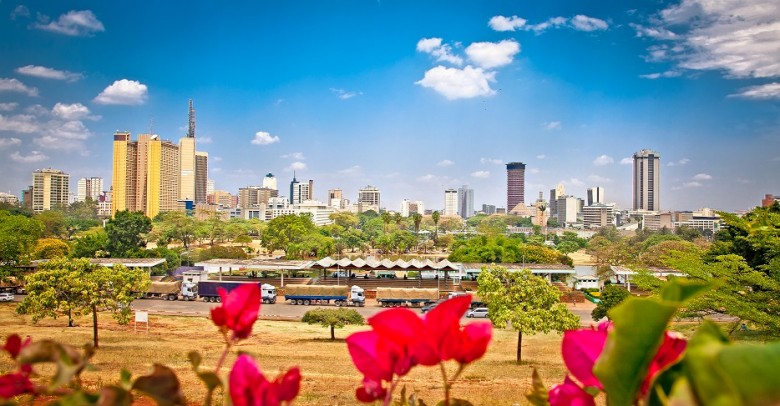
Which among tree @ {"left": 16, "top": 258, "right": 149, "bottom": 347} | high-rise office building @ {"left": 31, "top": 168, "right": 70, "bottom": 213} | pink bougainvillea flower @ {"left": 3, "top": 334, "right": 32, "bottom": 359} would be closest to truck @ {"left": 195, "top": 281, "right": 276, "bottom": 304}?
tree @ {"left": 16, "top": 258, "right": 149, "bottom": 347}

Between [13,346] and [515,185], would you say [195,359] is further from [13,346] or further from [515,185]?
[515,185]

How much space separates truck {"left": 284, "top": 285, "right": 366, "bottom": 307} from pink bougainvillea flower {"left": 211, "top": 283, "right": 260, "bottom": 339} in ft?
90.0

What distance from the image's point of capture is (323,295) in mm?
28281

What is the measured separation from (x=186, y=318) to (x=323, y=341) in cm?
813

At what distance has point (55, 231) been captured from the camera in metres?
60.8

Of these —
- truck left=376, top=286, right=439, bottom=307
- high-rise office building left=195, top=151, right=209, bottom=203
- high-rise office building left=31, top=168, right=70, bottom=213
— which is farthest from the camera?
high-rise office building left=195, top=151, right=209, bottom=203

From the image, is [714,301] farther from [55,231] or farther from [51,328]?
[55,231]

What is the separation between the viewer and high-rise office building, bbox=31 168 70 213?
111438 mm

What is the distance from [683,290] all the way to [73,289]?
63.5ft

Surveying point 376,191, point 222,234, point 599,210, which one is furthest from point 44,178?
point 599,210

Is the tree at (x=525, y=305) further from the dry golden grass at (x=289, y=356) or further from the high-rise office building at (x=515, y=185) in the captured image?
the high-rise office building at (x=515, y=185)

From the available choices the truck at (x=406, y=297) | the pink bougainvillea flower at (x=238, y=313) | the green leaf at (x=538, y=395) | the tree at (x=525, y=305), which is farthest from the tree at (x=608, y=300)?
the pink bougainvillea flower at (x=238, y=313)

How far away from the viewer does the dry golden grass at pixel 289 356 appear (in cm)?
1063

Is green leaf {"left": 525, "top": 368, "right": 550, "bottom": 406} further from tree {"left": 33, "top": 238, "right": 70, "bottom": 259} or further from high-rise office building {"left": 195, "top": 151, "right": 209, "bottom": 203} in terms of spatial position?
high-rise office building {"left": 195, "top": 151, "right": 209, "bottom": 203}
